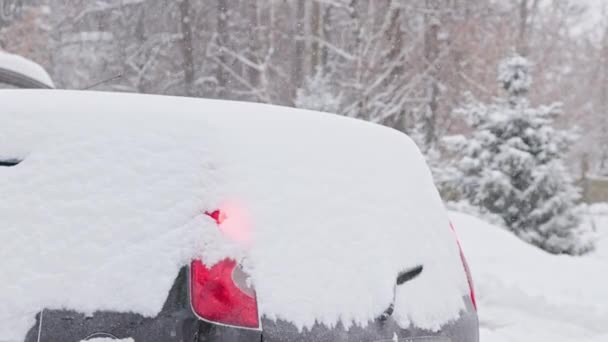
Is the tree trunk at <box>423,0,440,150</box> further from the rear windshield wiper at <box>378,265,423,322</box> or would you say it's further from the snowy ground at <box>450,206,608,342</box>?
the rear windshield wiper at <box>378,265,423,322</box>

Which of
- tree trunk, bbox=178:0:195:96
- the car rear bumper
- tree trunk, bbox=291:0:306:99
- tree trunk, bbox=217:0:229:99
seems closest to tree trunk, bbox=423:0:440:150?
tree trunk, bbox=291:0:306:99

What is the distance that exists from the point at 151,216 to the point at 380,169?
0.93 metres

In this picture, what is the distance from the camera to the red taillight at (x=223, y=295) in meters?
2.17

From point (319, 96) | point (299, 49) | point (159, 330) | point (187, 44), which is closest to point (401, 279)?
point (159, 330)

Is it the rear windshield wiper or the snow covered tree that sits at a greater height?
the rear windshield wiper

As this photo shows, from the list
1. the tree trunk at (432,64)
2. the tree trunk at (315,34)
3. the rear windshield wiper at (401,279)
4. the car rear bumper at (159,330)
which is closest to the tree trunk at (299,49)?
the tree trunk at (315,34)

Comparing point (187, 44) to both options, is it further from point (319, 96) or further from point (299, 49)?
point (319, 96)

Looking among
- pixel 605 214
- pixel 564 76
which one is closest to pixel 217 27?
pixel 605 214

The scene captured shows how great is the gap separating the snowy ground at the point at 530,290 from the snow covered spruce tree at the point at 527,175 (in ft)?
13.9

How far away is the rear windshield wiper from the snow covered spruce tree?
465 inches

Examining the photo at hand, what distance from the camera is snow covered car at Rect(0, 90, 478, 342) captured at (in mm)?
2195

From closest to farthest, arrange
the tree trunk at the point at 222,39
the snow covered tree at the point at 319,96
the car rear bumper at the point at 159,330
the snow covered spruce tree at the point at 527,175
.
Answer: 1. the car rear bumper at the point at 159,330
2. the snow covered spruce tree at the point at 527,175
3. the snow covered tree at the point at 319,96
4. the tree trunk at the point at 222,39

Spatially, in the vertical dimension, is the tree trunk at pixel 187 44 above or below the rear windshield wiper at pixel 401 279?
below

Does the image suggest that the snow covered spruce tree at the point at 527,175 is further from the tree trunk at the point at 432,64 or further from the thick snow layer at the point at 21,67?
the tree trunk at the point at 432,64
